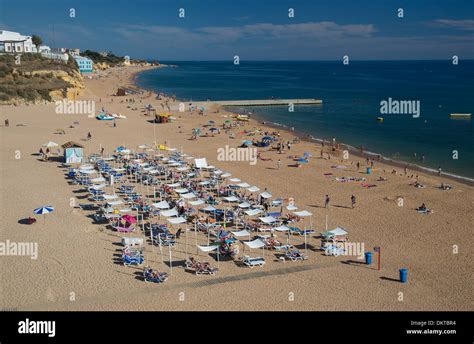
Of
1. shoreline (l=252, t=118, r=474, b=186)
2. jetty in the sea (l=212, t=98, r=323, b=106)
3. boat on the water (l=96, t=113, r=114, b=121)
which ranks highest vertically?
jetty in the sea (l=212, t=98, r=323, b=106)

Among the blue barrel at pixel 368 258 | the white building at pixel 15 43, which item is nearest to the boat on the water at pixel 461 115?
the blue barrel at pixel 368 258

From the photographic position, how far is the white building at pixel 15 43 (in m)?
86.9

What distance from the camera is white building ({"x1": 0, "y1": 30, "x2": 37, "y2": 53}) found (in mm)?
86875

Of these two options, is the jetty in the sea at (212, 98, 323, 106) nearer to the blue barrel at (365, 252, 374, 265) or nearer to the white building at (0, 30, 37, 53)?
the white building at (0, 30, 37, 53)

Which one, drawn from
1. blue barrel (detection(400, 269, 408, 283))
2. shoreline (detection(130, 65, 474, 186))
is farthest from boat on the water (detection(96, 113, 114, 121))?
blue barrel (detection(400, 269, 408, 283))

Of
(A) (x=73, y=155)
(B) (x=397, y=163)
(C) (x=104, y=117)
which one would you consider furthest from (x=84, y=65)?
→ (B) (x=397, y=163)

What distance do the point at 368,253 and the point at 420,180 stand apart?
43.2 ft

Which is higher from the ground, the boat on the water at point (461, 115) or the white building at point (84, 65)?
the white building at point (84, 65)

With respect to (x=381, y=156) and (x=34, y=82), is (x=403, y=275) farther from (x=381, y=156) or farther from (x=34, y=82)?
(x=34, y=82)

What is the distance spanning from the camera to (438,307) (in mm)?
13383

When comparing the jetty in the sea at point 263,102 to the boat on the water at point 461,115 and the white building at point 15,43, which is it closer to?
the boat on the water at point 461,115

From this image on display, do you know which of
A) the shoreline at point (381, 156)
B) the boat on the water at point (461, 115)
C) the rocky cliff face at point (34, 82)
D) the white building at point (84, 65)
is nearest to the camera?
the shoreline at point (381, 156)

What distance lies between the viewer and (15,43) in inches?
3479
